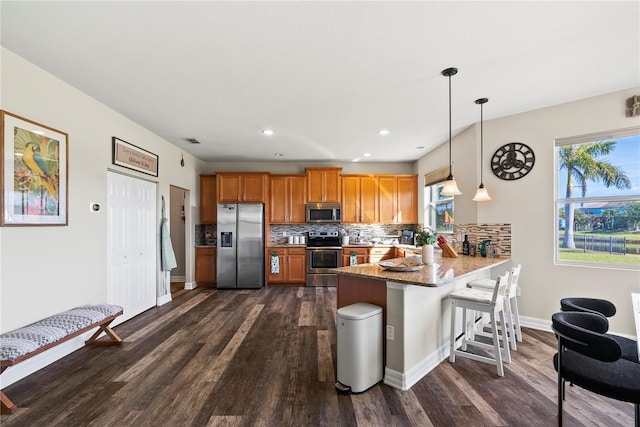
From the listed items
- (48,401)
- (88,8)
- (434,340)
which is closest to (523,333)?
Answer: (434,340)

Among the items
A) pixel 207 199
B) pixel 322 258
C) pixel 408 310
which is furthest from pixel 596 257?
pixel 207 199

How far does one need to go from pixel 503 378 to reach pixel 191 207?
5.40m

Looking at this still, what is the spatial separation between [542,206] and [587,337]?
2440mm

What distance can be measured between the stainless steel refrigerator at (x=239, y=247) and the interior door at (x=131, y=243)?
4.44 ft

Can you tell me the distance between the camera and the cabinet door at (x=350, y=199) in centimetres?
598

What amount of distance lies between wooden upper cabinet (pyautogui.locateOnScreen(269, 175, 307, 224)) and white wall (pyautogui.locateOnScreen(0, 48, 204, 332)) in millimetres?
2702

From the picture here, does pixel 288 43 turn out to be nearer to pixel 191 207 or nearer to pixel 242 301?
pixel 242 301

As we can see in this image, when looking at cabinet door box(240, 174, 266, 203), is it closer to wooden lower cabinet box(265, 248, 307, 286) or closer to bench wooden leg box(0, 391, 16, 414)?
wooden lower cabinet box(265, 248, 307, 286)

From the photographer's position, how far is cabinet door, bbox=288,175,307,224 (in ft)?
19.4

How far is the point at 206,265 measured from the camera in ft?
18.4

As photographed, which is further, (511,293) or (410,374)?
(511,293)

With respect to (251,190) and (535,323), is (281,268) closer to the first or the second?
(251,190)

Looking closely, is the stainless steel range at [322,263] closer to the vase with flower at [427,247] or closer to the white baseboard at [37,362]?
the vase with flower at [427,247]

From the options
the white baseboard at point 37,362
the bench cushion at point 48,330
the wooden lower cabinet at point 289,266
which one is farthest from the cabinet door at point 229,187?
the white baseboard at point 37,362
